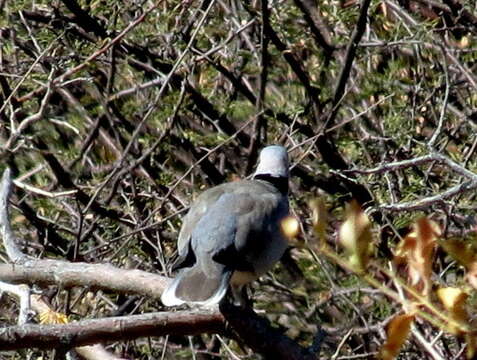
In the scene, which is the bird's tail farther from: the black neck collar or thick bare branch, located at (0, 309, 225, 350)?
the black neck collar

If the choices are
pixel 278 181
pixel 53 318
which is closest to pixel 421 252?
pixel 53 318

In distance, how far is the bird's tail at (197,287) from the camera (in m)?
3.18

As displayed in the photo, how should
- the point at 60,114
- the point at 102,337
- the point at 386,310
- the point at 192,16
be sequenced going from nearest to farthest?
1. the point at 102,337
2. the point at 386,310
3. the point at 192,16
4. the point at 60,114

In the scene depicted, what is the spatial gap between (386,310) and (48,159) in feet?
5.39

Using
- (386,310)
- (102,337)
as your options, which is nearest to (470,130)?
Result: (386,310)

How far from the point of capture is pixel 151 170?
5.24m

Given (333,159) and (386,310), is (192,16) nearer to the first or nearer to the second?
(333,159)

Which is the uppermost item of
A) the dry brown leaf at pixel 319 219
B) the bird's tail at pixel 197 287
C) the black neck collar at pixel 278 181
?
the dry brown leaf at pixel 319 219

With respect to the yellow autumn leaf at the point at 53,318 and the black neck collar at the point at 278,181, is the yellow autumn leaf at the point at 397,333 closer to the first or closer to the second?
the yellow autumn leaf at the point at 53,318

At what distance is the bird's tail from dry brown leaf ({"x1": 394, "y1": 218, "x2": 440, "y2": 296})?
187cm

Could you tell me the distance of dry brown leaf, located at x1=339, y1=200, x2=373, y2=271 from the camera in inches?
48.5

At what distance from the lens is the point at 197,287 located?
3.38m

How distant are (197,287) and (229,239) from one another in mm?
294

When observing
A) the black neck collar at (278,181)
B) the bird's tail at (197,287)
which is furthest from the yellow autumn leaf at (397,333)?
the black neck collar at (278,181)
